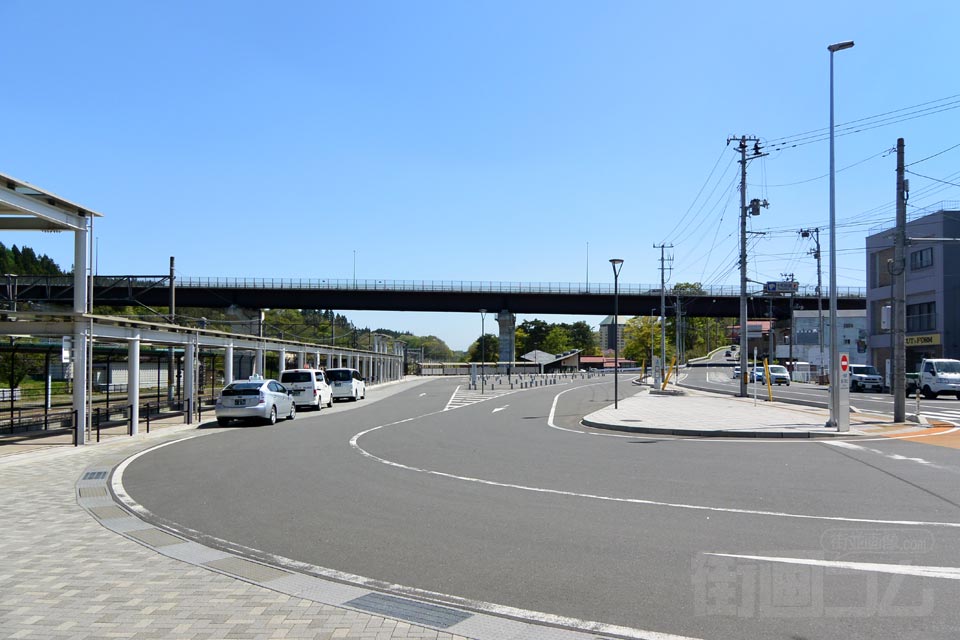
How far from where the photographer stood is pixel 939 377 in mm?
37531

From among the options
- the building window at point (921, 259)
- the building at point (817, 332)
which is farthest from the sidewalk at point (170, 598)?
the building at point (817, 332)

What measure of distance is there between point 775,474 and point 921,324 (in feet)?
161

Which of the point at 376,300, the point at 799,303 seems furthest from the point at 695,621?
the point at 799,303

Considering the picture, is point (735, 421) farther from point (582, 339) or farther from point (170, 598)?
point (582, 339)

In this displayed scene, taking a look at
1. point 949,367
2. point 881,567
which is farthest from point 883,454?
point 949,367

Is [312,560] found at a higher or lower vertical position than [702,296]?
lower

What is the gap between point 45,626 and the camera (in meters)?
5.25

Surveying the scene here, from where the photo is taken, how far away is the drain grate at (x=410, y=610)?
5.32 m

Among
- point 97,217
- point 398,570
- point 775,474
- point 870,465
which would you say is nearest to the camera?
point 398,570

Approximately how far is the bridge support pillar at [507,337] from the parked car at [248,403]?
6147cm

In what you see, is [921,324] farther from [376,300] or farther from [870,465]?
[376,300]

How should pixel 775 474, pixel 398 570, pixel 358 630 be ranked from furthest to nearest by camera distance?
1. pixel 775 474
2. pixel 398 570
3. pixel 358 630

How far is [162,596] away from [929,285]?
57.1 m

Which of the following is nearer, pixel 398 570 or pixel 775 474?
pixel 398 570
